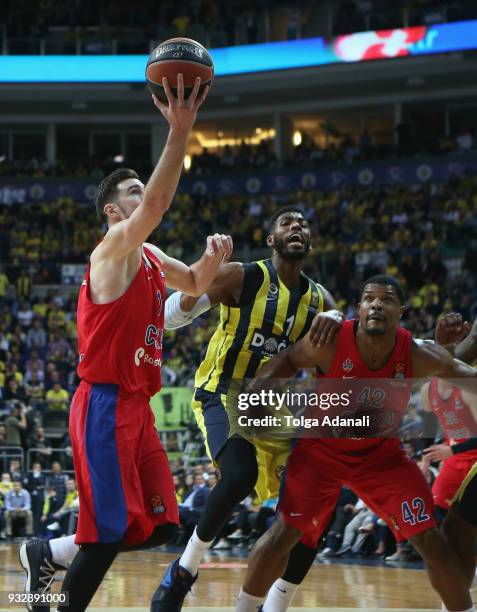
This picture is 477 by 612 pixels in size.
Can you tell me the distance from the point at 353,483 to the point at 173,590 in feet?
3.81

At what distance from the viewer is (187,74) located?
16.2ft

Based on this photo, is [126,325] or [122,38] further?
[122,38]

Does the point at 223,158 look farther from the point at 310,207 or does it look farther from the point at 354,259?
the point at 354,259

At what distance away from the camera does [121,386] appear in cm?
515

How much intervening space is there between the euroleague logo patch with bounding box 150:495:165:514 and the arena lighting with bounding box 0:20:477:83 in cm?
2276

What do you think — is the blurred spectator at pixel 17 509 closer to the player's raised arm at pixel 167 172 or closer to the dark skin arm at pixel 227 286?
the dark skin arm at pixel 227 286

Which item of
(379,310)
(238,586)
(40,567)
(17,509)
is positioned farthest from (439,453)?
(17,509)

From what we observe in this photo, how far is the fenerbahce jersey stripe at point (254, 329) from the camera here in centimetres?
654

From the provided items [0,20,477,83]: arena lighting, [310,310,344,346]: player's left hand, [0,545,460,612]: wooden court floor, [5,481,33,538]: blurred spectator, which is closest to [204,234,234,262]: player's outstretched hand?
[310,310,344,346]: player's left hand

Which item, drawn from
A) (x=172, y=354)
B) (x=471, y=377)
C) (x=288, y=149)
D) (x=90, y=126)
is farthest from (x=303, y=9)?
(x=471, y=377)

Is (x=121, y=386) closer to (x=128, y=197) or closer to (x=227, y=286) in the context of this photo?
(x=128, y=197)

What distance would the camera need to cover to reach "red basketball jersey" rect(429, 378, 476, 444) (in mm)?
6824

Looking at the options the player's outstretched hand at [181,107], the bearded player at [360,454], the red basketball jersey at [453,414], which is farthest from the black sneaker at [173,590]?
the player's outstretched hand at [181,107]

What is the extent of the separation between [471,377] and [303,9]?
24793 millimetres
